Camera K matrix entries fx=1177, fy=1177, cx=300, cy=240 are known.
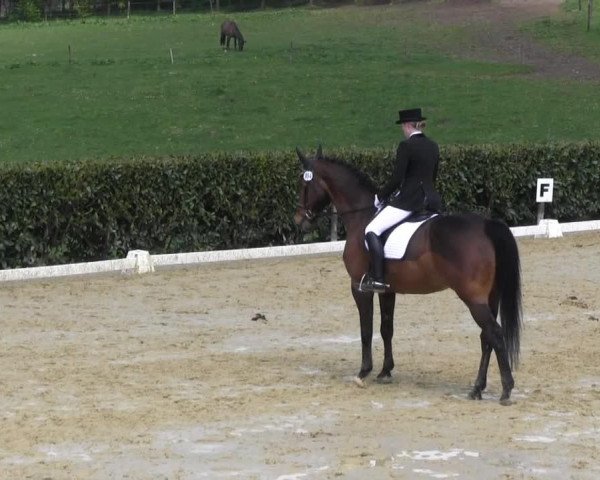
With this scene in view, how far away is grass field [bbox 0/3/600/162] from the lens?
3148cm

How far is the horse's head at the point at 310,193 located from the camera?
1034 centimetres

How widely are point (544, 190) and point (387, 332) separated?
1030cm

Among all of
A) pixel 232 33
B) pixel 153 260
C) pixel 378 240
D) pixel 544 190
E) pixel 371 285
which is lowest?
pixel 153 260

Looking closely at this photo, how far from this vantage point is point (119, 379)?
33.1 ft

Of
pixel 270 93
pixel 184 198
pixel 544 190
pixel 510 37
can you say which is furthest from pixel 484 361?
pixel 510 37

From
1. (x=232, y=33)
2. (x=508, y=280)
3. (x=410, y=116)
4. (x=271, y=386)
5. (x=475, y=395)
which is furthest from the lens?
(x=232, y=33)

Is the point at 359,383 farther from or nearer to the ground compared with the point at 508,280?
nearer to the ground

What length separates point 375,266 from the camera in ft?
32.0

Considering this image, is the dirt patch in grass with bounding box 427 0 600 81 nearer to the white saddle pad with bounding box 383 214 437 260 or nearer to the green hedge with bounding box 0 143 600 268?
the green hedge with bounding box 0 143 600 268

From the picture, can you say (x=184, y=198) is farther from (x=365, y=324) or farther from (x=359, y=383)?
Result: (x=359, y=383)

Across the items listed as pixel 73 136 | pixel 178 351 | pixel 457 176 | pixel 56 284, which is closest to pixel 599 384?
pixel 178 351

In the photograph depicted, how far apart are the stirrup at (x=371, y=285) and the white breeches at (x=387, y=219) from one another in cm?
39

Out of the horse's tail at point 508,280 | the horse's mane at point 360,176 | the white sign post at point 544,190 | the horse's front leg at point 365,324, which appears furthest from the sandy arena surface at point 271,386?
the white sign post at point 544,190

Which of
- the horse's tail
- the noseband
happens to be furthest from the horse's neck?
the horse's tail
